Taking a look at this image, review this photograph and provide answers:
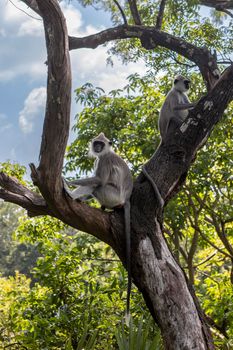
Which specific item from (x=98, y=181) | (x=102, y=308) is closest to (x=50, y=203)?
(x=98, y=181)

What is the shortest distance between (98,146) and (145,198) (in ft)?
2.88

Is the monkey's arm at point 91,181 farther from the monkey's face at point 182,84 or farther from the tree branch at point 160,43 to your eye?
the monkey's face at point 182,84

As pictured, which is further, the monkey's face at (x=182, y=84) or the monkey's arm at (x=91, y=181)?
the monkey's face at (x=182, y=84)

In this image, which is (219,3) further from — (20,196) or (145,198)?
(20,196)

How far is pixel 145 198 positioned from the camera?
384cm

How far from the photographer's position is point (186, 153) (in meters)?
4.05

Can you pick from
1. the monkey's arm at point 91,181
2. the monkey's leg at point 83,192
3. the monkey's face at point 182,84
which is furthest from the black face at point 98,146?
Result: the monkey's face at point 182,84

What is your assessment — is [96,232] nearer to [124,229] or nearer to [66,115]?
[124,229]

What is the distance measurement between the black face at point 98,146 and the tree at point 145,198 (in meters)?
0.59

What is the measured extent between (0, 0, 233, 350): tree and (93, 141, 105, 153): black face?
59 centimetres

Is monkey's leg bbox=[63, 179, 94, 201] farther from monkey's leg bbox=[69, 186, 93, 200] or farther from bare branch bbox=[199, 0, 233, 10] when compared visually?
bare branch bbox=[199, 0, 233, 10]

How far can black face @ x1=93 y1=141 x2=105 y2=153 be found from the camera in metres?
4.44

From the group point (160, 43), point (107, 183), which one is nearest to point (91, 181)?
point (107, 183)

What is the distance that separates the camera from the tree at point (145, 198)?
2.92 m
